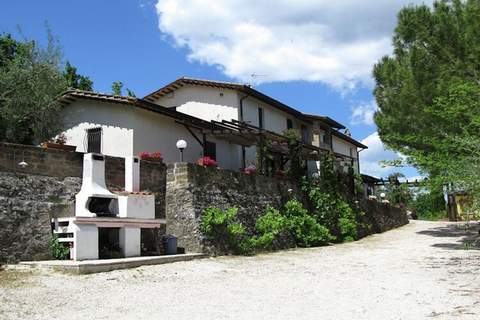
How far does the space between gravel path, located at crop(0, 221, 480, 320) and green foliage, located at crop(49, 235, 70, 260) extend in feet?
5.53

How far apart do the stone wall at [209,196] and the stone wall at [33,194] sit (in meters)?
3.21

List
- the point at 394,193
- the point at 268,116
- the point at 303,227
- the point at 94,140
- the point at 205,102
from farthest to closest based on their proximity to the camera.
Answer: the point at 394,193, the point at 268,116, the point at 205,102, the point at 94,140, the point at 303,227

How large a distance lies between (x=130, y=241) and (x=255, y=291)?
4541mm

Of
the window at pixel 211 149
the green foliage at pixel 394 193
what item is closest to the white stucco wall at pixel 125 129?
the window at pixel 211 149

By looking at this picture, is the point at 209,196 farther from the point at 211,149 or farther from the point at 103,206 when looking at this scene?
the point at 211,149

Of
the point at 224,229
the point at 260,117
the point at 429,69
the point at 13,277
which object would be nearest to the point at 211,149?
the point at 260,117

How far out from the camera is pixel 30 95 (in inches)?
725

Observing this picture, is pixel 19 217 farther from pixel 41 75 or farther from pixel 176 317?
pixel 41 75

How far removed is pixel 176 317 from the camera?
727 cm

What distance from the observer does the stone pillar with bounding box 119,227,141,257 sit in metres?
12.8

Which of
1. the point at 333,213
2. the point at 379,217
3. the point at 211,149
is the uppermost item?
the point at 211,149

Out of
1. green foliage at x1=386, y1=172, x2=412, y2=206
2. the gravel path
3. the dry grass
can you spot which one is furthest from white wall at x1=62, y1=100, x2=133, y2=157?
green foliage at x1=386, y1=172, x2=412, y2=206

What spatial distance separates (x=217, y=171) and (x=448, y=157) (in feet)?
22.6

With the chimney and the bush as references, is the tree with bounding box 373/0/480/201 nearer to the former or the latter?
the bush
